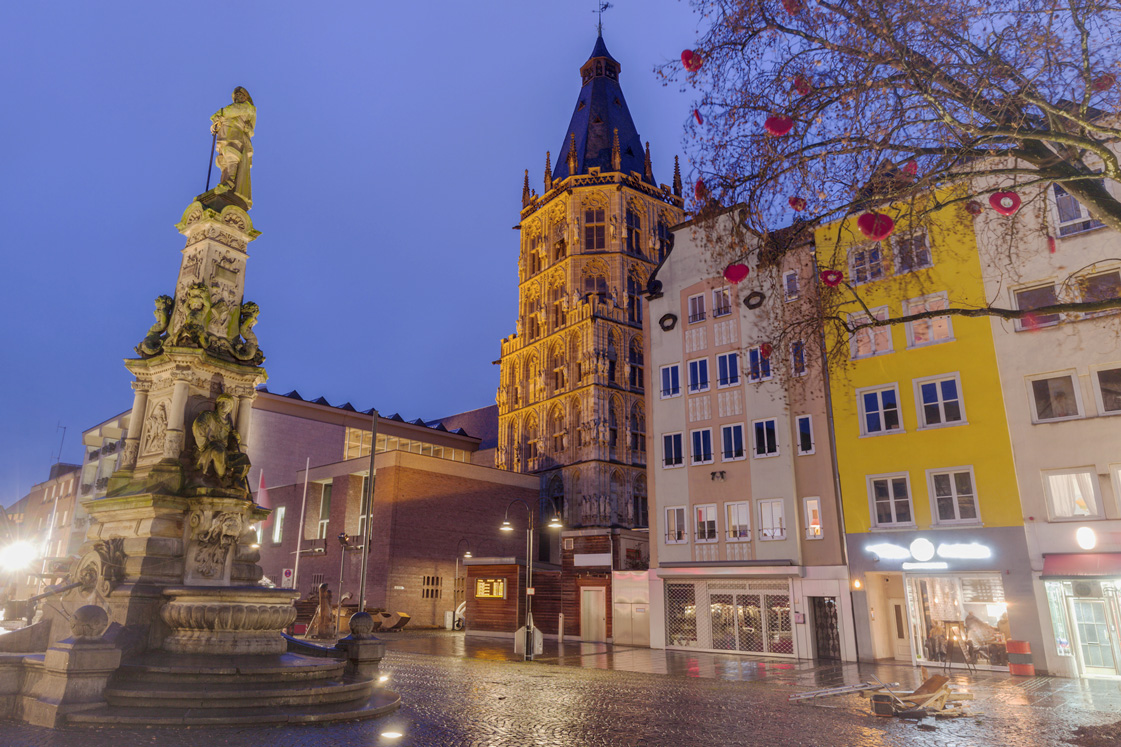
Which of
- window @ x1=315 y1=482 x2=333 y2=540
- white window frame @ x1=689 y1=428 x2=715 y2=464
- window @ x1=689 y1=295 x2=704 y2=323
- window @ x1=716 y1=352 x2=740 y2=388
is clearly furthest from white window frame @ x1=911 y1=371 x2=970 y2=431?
window @ x1=315 y1=482 x2=333 y2=540

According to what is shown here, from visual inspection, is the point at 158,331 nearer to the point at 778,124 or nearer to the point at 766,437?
the point at 778,124

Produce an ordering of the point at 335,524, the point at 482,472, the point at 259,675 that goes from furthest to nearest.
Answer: the point at 482,472
the point at 335,524
the point at 259,675

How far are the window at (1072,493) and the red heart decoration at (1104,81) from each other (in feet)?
58.7

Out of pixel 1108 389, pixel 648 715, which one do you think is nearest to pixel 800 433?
pixel 1108 389

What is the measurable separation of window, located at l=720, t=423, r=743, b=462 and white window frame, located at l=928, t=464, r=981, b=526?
6945mm

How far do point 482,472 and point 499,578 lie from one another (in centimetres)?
1576

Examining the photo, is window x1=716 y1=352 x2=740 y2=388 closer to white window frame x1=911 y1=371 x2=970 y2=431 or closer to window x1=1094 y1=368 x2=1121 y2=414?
white window frame x1=911 y1=371 x2=970 y2=431

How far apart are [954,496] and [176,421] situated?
22.6 meters

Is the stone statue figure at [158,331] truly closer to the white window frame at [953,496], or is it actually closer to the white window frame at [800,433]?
the white window frame at [800,433]

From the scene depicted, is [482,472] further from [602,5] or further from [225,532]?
[602,5]

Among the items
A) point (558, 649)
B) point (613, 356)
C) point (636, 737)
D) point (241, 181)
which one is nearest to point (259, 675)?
point (636, 737)

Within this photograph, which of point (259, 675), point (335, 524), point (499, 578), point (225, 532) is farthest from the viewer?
point (335, 524)

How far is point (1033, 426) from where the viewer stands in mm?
22312

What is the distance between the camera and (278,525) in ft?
184
